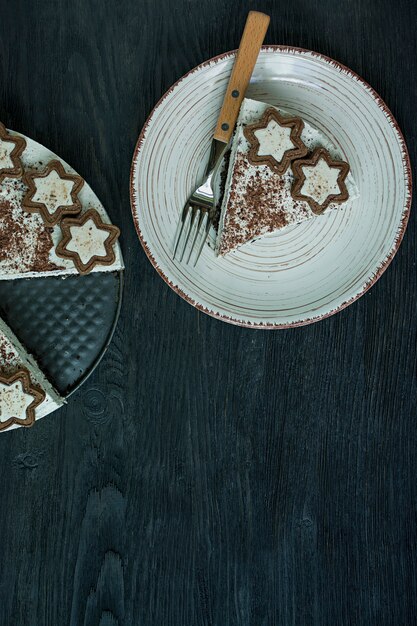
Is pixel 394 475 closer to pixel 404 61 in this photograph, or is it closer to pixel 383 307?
pixel 383 307

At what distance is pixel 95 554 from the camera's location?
2307mm

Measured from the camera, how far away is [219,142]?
216cm

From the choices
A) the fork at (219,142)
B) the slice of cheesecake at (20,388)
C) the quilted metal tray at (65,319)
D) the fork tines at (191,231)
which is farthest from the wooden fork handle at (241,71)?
the slice of cheesecake at (20,388)

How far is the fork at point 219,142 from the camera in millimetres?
2086

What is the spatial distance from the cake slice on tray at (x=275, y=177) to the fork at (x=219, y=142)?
49mm

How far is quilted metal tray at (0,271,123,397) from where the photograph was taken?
221 cm

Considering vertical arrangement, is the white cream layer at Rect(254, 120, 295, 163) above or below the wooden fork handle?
below

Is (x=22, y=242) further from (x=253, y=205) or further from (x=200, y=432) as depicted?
(x=200, y=432)

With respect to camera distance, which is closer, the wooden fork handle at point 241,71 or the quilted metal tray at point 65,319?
the wooden fork handle at point 241,71

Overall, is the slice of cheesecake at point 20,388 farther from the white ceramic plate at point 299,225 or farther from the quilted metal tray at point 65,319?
the white ceramic plate at point 299,225

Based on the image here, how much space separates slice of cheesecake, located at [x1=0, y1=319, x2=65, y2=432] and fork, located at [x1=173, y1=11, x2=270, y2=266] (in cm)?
62

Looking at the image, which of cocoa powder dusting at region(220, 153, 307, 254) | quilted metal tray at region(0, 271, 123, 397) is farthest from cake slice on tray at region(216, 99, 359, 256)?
quilted metal tray at region(0, 271, 123, 397)

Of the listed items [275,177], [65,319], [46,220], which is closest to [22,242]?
[46,220]

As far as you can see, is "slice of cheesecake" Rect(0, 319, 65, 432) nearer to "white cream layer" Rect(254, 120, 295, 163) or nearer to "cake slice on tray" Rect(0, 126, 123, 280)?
"cake slice on tray" Rect(0, 126, 123, 280)
